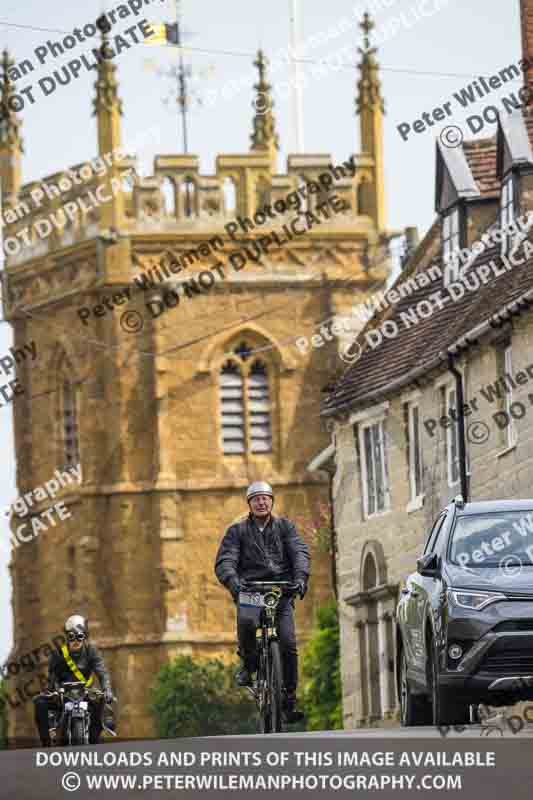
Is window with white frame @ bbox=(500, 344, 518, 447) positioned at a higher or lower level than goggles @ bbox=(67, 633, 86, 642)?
higher

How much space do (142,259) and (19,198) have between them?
5.81m

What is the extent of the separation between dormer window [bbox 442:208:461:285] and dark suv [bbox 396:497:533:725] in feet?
A: 71.6

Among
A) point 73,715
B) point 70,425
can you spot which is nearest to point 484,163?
point 73,715

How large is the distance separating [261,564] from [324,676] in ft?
120

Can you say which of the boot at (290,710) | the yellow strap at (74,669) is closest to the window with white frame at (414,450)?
the yellow strap at (74,669)

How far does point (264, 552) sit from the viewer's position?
1928 centimetres

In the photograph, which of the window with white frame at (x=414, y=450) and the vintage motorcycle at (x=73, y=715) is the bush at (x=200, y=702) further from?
the vintage motorcycle at (x=73, y=715)

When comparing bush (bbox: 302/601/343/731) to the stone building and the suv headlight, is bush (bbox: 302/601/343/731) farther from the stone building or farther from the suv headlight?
the suv headlight

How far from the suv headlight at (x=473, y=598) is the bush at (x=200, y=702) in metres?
53.7

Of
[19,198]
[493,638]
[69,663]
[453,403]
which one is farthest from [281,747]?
[19,198]

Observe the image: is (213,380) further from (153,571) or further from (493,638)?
(493,638)

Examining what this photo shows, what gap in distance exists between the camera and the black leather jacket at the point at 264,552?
19234mm

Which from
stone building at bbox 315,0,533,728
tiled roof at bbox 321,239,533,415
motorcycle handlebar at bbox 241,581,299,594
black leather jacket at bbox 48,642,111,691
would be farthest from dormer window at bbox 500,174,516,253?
motorcycle handlebar at bbox 241,581,299,594

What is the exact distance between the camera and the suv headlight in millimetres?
19078
